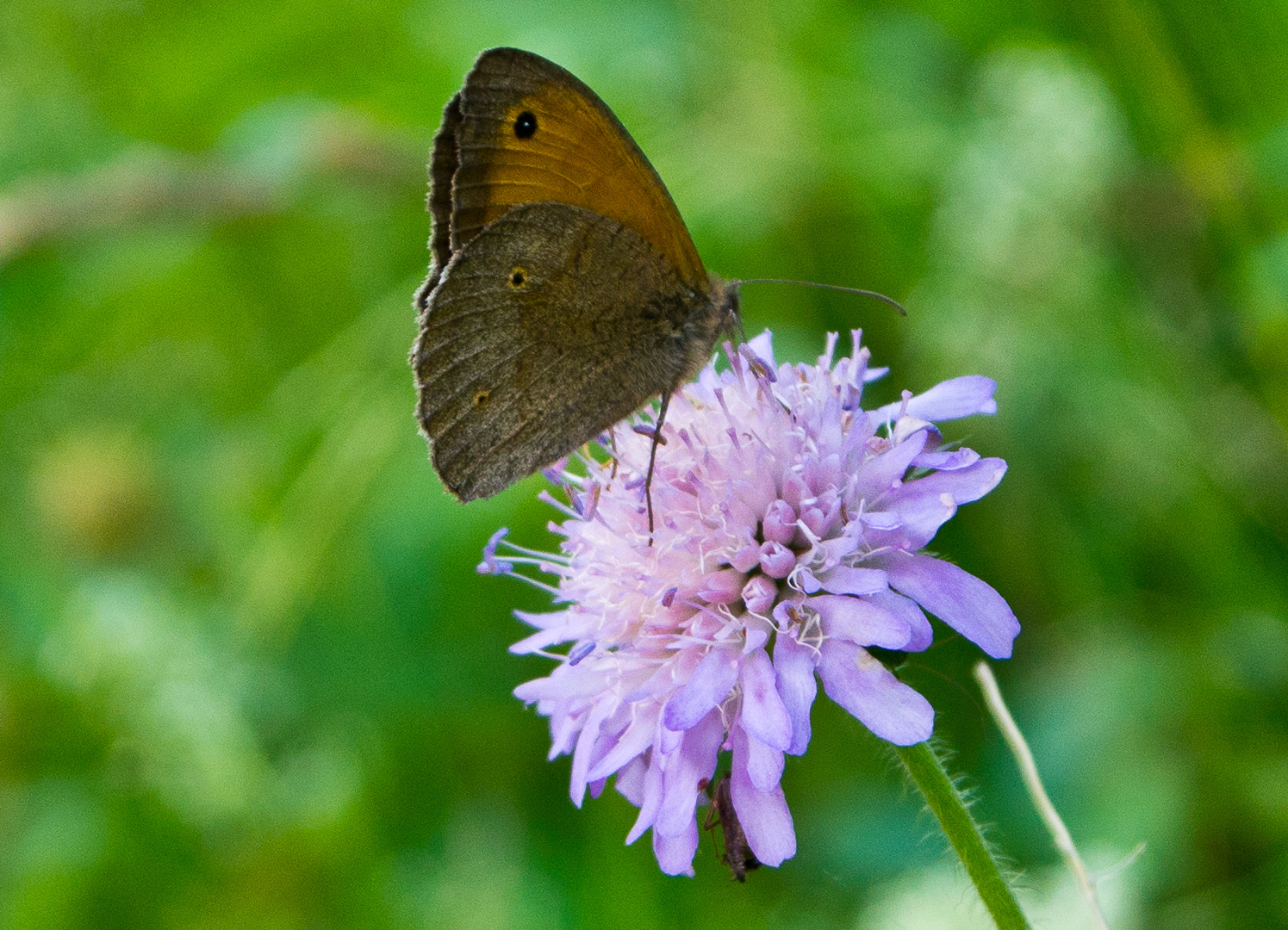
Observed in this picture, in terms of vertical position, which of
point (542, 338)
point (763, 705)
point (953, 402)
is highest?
point (542, 338)

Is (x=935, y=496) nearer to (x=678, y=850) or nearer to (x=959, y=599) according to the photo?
(x=959, y=599)

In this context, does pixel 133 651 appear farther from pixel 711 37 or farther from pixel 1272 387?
pixel 1272 387

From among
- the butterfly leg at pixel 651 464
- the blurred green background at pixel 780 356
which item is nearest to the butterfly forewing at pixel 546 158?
the butterfly leg at pixel 651 464

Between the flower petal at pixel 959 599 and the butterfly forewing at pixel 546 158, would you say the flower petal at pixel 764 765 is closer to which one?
the flower petal at pixel 959 599

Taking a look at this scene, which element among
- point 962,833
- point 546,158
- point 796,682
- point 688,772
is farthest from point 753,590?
point 546,158

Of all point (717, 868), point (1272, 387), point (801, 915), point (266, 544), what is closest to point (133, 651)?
point (266, 544)
